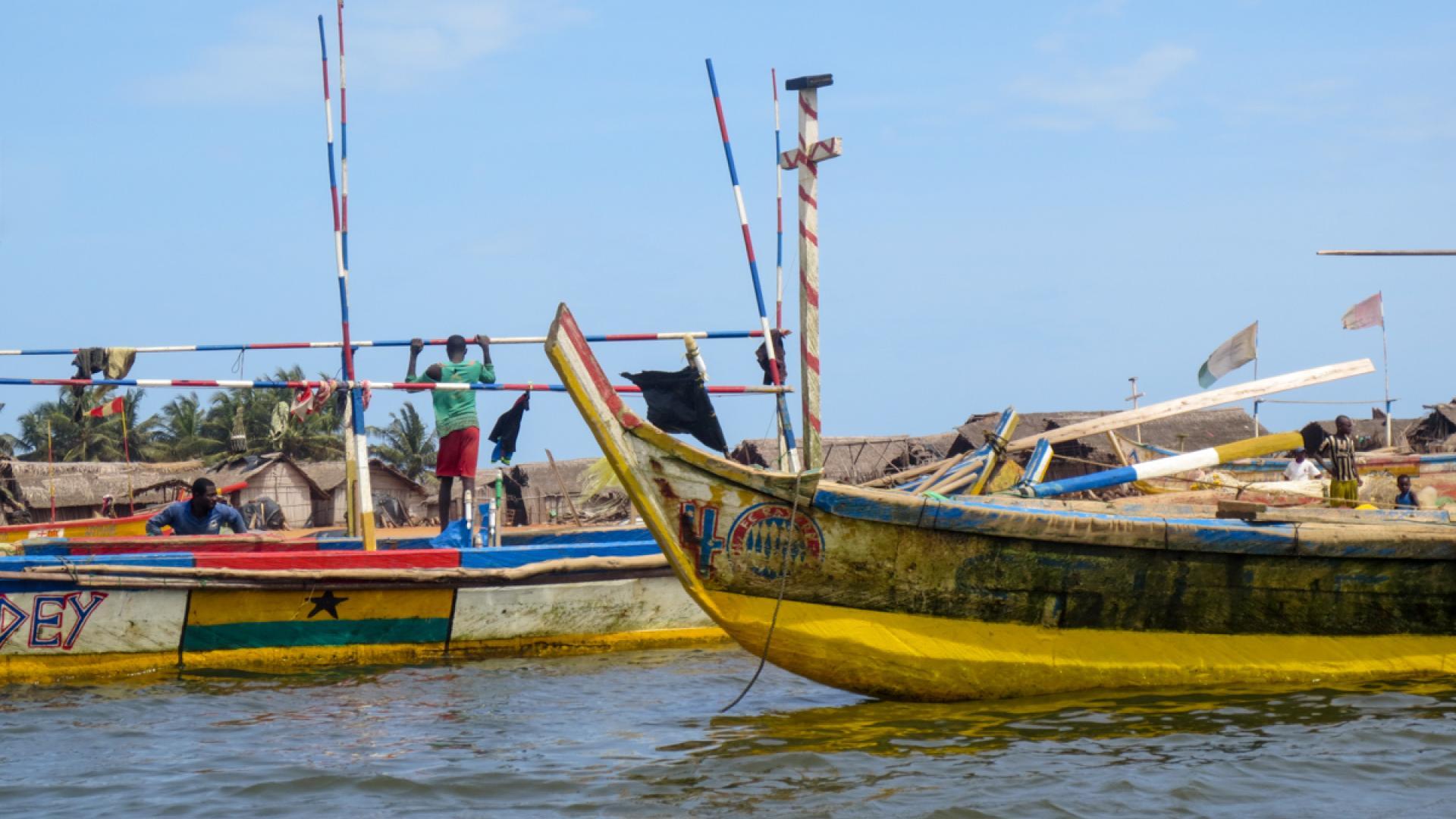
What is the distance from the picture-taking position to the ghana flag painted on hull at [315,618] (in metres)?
7.87

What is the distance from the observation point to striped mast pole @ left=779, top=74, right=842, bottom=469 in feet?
23.5

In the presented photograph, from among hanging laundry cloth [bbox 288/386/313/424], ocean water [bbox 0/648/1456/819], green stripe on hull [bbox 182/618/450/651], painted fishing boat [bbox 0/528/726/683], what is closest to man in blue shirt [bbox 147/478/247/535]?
painted fishing boat [bbox 0/528/726/683]

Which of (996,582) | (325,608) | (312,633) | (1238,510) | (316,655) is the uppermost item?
(1238,510)

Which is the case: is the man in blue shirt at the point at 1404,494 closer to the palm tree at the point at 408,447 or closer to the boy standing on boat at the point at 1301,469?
the boy standing on boat at the point at 1301,469

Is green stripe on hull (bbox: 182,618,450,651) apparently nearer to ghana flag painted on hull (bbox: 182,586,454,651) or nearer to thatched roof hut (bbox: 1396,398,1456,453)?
ghana flag painted on hull (bbox: 182,586,454,651)

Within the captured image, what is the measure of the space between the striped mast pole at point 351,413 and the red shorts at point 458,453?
595mm

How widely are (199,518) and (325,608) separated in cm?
261

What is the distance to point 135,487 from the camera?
27.3 meters

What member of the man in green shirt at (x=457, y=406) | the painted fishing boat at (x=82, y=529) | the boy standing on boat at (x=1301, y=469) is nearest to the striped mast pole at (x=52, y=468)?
the painted fishing boat at (x=82, y=529)

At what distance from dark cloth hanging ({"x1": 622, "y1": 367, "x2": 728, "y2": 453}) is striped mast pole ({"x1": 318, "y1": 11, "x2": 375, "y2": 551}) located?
2.12 m

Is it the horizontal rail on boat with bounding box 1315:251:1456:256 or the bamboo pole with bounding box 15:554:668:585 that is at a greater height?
the horizontal rail on boat with bounding box 1315:251:1456:256

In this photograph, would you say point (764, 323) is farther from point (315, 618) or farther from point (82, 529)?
point (82, 529)

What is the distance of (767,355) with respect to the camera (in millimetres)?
9375

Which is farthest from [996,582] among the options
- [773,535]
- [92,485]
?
[92,485]
